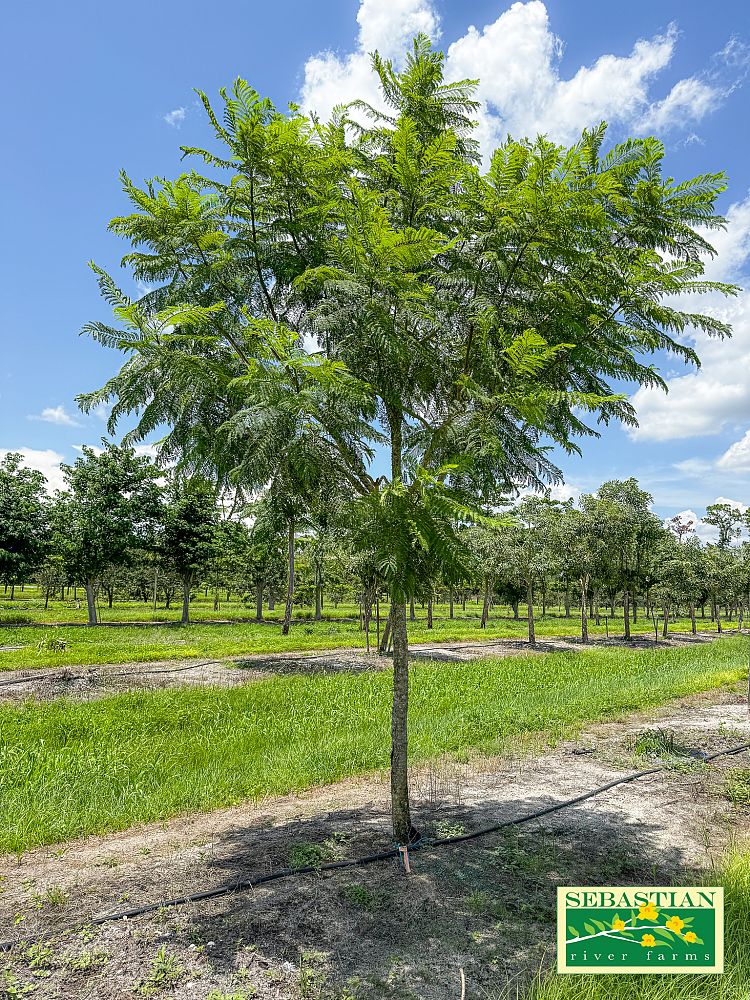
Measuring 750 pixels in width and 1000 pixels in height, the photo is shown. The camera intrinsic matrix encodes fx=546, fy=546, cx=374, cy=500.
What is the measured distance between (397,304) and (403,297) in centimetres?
25

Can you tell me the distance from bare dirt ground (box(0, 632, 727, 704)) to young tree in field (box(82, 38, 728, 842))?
11.8 m

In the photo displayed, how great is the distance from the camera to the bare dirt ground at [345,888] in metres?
3.58

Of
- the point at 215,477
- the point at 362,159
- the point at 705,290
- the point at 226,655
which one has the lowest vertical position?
the point at 226,655

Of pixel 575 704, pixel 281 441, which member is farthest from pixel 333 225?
pixel 575 704

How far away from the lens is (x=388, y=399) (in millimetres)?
5102

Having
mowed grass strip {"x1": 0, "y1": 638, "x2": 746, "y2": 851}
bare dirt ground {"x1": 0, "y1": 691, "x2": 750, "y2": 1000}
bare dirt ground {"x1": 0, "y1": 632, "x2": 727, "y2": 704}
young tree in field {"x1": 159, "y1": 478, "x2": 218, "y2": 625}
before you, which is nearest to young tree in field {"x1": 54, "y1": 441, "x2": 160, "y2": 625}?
young tree in field {"x1": 159, "y1": 478, "x2": 218, "y2": 625}

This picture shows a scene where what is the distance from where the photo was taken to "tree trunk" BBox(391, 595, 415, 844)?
18.1ft

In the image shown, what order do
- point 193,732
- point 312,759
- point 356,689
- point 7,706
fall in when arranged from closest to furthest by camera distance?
point 312,759 → point 193,732 → point 7,706 → point 356,689

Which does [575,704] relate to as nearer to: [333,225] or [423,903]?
[423,903]

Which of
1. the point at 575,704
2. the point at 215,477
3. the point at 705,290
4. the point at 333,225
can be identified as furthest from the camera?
the point at 575,704

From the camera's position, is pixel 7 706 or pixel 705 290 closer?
pixel 705 290

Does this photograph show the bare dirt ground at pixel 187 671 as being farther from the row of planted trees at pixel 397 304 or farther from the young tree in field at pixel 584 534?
the row of planted trees at pixel 397 304

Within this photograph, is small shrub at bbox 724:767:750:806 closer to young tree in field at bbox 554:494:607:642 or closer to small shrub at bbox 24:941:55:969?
small shrub at bbox 24:941:55:969

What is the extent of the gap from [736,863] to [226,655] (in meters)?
19.1
